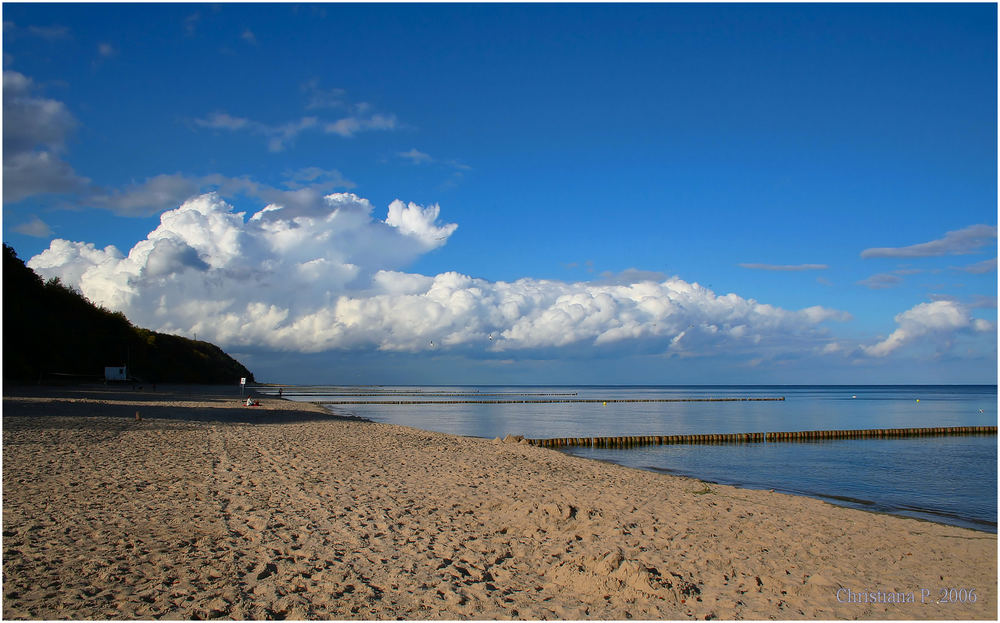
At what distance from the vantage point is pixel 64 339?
216ft

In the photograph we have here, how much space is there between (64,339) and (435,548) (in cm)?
→ 7295

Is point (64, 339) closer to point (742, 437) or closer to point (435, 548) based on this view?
point (742, 437)

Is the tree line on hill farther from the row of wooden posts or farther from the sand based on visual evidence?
the sand

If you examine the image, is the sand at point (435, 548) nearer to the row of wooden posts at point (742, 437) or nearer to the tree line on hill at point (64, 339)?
the row of wooden posts at point (742, 437)

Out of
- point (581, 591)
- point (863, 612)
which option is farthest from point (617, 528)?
point (863, 612)

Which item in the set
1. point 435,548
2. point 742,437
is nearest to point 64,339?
point 742,437

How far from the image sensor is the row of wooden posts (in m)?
28.5

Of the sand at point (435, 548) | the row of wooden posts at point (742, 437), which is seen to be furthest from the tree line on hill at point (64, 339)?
the sand at point (435, 548)

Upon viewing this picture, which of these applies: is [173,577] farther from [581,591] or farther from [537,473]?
[537,473]

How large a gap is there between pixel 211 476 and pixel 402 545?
244 inches

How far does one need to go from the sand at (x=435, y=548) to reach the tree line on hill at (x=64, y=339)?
45.9m

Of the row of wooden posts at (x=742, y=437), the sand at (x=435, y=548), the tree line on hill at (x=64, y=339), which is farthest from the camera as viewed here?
the tree line on hill at (x=64, y=339)

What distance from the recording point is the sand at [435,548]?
646 centimetres

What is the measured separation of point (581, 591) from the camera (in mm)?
7027
